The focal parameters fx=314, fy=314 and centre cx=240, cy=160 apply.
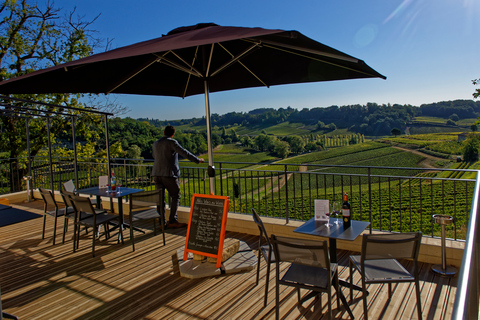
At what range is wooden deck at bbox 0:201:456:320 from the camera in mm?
2752

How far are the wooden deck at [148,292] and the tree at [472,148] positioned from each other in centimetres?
5674

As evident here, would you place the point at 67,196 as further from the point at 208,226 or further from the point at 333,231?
the point at 333,231

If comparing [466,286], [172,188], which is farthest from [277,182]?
[466,286]

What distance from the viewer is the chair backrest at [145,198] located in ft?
13.7

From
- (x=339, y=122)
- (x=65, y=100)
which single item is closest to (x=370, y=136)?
(x=339, y=122)

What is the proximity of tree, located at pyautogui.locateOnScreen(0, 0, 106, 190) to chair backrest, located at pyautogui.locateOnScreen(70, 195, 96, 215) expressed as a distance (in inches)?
446

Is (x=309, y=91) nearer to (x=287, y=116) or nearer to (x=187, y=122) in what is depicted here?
(x=287, y=116)

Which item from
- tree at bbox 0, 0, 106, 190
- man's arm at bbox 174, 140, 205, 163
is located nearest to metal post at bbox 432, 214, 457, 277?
man's arm at bbox 174, 140, 205, 163

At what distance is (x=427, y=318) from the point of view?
2557mm

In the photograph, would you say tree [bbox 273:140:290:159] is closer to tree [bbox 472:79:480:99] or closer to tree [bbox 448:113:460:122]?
tree [bbox 448:113:460:122]

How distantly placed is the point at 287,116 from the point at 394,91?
32.3 metres

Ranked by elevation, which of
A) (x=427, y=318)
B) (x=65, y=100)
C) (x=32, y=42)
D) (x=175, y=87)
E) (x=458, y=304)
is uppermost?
(x=32, y=42)

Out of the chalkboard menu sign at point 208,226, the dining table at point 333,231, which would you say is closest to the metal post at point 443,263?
the dining table at point 333,231

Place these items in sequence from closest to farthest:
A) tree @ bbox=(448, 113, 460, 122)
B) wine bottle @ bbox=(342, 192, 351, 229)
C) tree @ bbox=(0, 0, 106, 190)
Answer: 1. wine bottle @ bbox=(342, 192, 351, 229)
2. tree @ bbox=(0, 0, 106, 190)
3. tree @ bbox=(448, 113, 460, 122)
